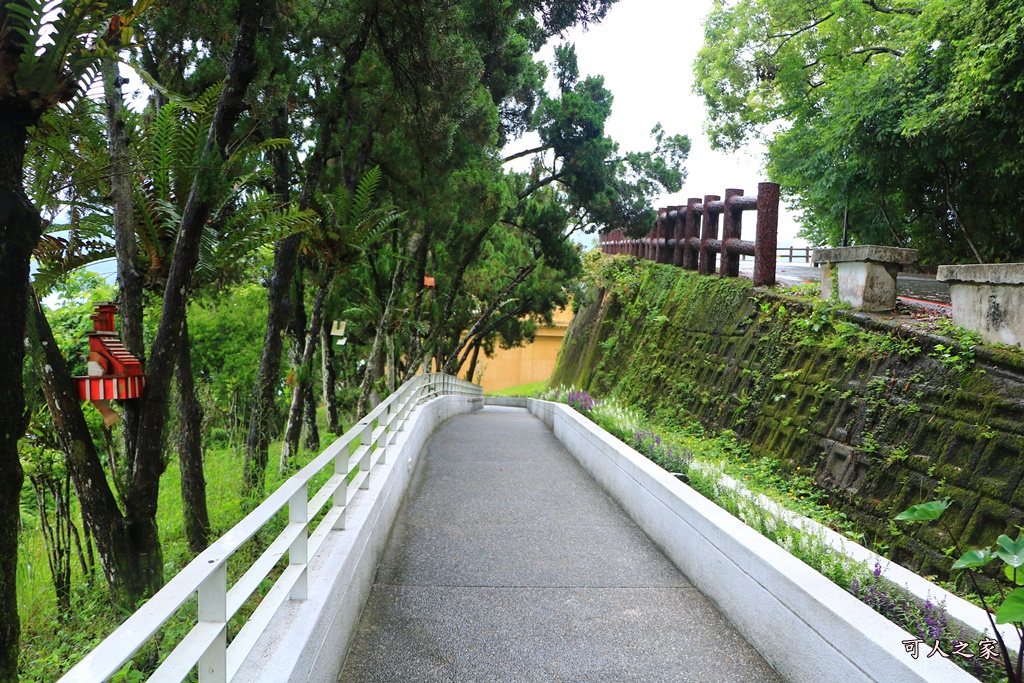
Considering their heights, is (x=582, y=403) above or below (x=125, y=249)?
below

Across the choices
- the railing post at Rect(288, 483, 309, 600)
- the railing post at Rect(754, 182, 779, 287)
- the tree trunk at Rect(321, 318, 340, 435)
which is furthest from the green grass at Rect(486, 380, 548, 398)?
the railing post at Rect(288, 483, 309, 600)

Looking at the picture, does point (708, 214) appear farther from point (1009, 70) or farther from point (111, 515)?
point (111, 515)

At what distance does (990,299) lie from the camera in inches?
248

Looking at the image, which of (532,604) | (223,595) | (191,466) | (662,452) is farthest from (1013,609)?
(191,466)

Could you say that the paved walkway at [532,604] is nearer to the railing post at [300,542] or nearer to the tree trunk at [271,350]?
the railing post at [300,542]

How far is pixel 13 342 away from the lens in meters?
3.32

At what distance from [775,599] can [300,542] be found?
8.61 ft

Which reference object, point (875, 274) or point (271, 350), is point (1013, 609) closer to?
point (875, 274)

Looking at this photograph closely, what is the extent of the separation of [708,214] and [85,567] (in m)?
11.6

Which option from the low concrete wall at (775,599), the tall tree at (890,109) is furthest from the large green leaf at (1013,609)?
the tall tree at (890,109)

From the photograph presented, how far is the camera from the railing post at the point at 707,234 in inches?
571

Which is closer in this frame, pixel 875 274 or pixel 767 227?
pixel 875 274

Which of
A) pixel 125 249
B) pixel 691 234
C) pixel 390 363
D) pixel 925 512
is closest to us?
pixel 925 512

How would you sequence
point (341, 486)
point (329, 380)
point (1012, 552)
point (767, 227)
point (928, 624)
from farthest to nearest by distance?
point (329, 380) → point (767, 227) → point (341, 486) → point (928, 624) → point (1012, 552)
